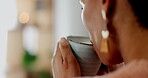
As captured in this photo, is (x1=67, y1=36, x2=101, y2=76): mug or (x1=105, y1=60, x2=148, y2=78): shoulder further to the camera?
(x1=67, y1=36, x2=101, y2=76): mug

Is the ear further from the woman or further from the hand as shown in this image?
the hand

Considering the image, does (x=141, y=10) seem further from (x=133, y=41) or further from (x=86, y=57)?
(x=86, y=57)

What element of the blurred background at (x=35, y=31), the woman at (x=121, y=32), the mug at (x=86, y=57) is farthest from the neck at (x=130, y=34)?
the blurred background at (x=35, y=31)

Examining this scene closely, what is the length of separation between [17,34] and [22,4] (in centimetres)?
19

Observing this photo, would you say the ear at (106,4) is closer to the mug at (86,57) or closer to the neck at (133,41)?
the neck at (133,41)

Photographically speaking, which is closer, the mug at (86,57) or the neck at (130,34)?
the neck at (130,34)

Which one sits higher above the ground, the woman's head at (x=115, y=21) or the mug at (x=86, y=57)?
the woman's head at (x=115, y=21)

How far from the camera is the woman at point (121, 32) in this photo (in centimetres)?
53

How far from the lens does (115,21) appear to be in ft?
1.88

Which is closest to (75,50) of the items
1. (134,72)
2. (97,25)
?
(97,25)

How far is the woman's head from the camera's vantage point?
536 mm

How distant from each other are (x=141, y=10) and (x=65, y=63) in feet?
1.05

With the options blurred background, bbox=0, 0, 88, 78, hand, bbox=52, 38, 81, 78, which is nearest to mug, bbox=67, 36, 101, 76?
hand, bbox=52, 38, 81, 78

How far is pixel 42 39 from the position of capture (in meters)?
1.97
